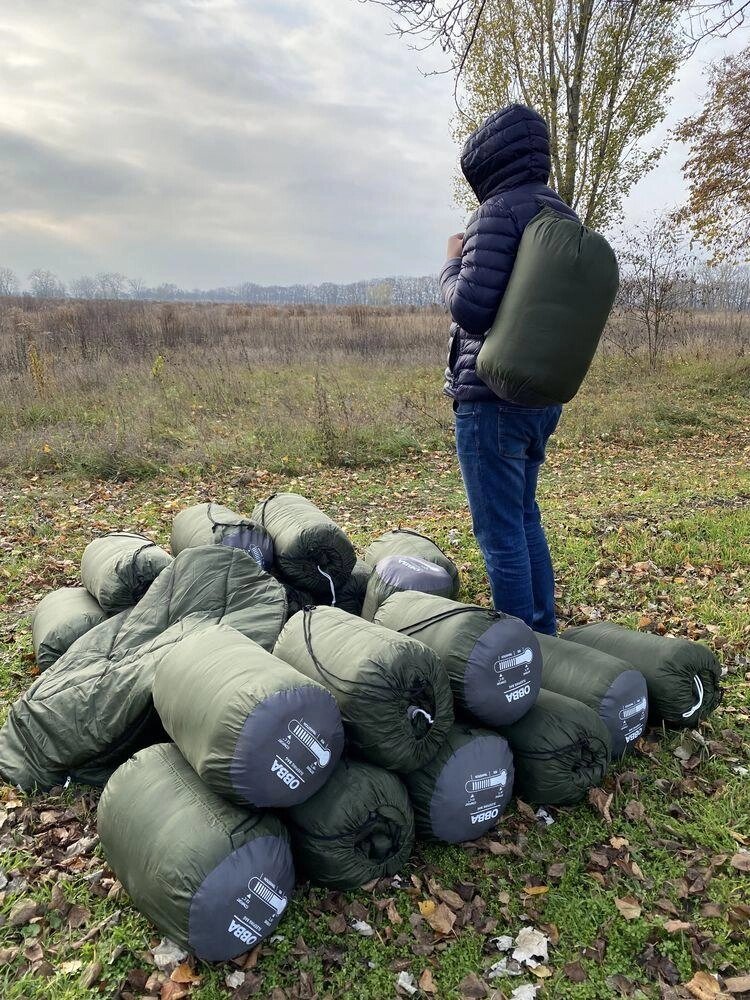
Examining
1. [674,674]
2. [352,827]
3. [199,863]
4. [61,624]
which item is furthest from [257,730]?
[61,624]

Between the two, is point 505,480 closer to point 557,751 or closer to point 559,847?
point 557,751

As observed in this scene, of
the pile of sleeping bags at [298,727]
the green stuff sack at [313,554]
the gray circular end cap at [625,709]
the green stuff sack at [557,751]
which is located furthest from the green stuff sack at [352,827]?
the green stuff sack at [313,554]

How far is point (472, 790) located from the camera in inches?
103

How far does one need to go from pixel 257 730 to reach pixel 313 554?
190 centimetres

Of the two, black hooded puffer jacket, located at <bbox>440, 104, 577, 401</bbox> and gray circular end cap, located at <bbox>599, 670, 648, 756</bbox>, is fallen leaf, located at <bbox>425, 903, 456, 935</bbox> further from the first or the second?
black hooded puffer jacket, located at <bbox>440, 104, 577, 401</bbox>

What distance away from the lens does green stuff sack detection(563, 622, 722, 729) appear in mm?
3211

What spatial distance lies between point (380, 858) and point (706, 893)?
1216 mm

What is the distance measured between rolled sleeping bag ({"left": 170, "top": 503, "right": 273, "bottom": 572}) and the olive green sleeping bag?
453mm

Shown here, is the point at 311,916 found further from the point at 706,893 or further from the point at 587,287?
the point at 587,287

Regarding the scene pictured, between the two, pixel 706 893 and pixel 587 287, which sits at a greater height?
pixel 587 287

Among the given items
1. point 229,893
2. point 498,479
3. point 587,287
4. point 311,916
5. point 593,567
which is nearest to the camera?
point 229,893

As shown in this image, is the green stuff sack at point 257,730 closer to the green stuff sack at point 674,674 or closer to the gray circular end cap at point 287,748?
the gray circular end cap at point 287,748

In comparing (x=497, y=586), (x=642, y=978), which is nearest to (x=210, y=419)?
(x=497, y=586)

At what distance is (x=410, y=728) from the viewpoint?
2475 mm
